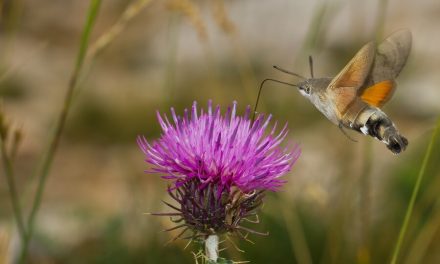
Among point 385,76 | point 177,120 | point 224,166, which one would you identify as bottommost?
point 224,166

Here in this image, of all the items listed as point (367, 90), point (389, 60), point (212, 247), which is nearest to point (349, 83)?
point (367, 90)

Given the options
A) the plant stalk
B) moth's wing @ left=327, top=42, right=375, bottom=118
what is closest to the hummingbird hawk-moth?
moth's wing @ left=327, top=42, right=375, bottom=118

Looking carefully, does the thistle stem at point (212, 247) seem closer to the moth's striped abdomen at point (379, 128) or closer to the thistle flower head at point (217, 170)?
the thistle flower head at point (217, 170)

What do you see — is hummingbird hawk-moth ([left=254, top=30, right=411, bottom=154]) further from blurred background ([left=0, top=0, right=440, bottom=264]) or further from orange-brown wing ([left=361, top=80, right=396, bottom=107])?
blurred background ([left=0, top=0, right=440, bottom=264])

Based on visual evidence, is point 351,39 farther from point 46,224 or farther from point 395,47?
point 395,47

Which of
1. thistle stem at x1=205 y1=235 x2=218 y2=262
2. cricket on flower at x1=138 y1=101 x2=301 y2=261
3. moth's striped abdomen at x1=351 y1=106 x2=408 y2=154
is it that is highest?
moth's striped abdomen at x1=351 y1=106 x2=408 y2=154

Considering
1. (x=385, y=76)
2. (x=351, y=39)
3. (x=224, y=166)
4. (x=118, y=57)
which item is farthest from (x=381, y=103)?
(x=118, y=57)

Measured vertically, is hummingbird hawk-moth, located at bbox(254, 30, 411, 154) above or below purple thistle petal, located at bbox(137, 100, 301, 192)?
above
